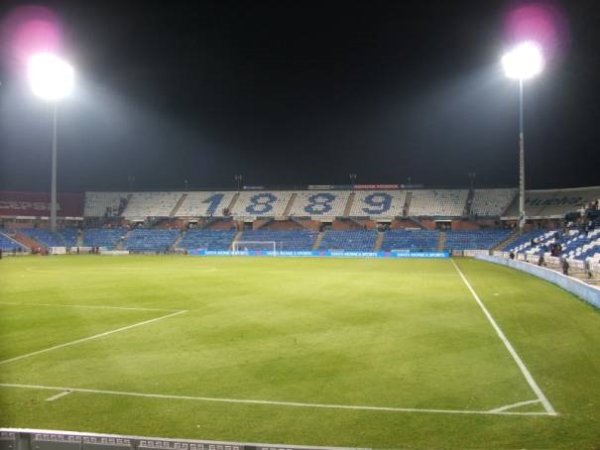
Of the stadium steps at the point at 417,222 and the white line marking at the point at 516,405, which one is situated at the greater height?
the stadium steps at the point at 417,222

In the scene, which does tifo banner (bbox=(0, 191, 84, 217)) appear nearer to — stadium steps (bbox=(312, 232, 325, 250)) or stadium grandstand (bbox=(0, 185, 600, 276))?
stadium grandstand (bbox=(0, 185, 600, 276))

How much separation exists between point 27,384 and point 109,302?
33.7ft

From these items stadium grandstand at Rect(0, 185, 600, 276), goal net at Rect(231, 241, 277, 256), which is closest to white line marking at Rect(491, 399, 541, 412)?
stadium grandstand at Rect(0, 185, 600, 276)

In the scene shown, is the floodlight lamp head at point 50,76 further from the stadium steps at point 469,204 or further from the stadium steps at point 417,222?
the stadium steps at point 469,204

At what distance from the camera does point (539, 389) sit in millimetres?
7320

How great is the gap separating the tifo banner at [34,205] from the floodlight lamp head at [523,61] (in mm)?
61104

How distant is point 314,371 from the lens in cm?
841

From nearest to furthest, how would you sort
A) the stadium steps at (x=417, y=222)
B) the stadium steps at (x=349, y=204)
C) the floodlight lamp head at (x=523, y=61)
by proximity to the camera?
A: 1. the floodlight lamp head at (x=523, y=61)
2. the stadium steps at (x=417, y=222)
3. the stadium steps at (x=349, y=204)

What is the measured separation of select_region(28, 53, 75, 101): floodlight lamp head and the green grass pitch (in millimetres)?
34883

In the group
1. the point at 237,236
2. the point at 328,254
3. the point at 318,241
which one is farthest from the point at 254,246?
the point at 328,254

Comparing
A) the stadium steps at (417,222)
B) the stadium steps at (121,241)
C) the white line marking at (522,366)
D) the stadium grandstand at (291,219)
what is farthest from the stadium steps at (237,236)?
the white line marking at (522,366)

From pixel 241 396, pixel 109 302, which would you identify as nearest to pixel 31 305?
pixel 109 302

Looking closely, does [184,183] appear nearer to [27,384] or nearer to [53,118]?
[53,118]

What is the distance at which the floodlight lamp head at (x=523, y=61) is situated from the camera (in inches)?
1312
